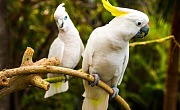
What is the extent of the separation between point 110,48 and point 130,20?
103 mm

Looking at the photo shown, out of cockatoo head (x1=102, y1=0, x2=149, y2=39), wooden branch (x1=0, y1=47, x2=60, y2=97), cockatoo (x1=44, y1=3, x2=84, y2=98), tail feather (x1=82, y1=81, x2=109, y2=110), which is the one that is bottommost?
tail feather (x1=82, y1=81, x2=109, y2=110)

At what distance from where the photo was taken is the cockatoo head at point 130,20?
0.94 metres

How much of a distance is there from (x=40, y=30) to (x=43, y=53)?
0.18 metres

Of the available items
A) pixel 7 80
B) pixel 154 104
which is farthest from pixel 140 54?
pixel 7 80

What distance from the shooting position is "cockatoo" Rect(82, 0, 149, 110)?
95 centimetres

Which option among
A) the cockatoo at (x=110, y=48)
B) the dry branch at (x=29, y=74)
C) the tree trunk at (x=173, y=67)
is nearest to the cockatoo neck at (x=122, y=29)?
the cockatoo at (x=110, y=48)

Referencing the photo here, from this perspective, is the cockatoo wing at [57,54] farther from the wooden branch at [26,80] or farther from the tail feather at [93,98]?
the wooden branch at [26,80]

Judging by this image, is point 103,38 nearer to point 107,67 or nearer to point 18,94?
point 107,67

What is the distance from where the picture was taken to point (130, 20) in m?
0.94

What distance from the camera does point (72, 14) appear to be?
2119 mm

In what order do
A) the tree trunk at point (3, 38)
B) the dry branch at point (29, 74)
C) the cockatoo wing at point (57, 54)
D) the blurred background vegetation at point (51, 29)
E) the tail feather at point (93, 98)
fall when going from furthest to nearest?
the blurred background vegetation at point (51, 29), the tree trunk at point (3, 38), the cockatoo wing at point (57, 54), the tail feather at point (93, 98), the dry branch at point (29, 74)

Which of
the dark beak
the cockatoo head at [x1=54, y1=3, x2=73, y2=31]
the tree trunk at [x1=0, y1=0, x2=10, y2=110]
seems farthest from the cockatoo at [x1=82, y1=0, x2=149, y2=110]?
the tree trunk at [x1=0, y1=0, x2=10, y2=110]

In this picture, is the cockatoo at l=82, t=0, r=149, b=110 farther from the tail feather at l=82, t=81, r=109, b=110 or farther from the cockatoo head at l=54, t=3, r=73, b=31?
the cockatoo head at l=54, t=3, r=73, b=31

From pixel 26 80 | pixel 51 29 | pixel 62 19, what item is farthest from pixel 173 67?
pixel 26 80
